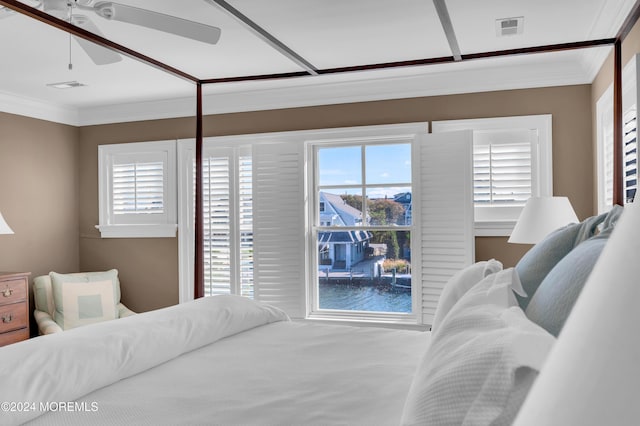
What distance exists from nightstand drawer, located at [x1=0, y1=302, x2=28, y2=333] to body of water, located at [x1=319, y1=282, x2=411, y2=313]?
8.64 ft

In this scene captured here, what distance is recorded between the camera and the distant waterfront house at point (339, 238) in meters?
5.04

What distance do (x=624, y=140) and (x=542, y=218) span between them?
2.19 feet

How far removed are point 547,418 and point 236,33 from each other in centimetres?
365

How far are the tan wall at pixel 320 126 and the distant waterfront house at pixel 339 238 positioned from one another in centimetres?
76

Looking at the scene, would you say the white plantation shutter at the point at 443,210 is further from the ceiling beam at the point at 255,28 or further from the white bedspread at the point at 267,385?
the white bedspread at the point at 267,385

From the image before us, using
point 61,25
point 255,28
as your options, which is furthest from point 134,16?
point 255,28

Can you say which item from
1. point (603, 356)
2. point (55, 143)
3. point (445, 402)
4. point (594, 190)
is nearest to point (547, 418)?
point (603, 356)

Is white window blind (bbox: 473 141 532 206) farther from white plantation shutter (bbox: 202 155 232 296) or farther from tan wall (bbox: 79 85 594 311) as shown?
white plantation shutter (bbox: 202 155 232 296)

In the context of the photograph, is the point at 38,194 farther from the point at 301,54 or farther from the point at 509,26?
the point at 509,26

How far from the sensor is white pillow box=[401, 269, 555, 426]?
2.38ft

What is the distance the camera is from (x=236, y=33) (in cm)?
352

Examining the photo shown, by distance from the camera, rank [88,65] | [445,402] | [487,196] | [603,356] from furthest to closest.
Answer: [487,196], [88,65], [445,402], [603,356]

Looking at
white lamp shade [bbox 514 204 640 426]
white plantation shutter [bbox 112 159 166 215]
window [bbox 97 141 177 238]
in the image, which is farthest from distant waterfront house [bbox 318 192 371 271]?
white lamp shade [bbox 514 204 640 426]

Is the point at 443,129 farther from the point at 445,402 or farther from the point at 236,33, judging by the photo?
the point at 445,402
